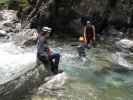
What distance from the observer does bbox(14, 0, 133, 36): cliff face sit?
64.3ft

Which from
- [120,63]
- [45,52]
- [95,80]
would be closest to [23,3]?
[120,63]

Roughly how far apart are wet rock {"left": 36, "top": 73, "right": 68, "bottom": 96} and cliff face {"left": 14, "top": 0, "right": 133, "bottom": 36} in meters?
9.57

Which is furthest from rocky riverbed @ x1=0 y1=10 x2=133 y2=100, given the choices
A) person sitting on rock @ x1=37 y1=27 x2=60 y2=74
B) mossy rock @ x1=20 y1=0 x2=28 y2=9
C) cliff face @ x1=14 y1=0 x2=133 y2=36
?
mossy rock @ x1=20 y1=0 x2=28 y2=9

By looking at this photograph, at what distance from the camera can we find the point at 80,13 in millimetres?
19625

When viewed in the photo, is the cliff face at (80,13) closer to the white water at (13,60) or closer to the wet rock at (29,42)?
the wet rock at (29,42)

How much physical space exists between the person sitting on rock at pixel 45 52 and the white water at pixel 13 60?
1.15m

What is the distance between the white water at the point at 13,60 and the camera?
12.2 metres

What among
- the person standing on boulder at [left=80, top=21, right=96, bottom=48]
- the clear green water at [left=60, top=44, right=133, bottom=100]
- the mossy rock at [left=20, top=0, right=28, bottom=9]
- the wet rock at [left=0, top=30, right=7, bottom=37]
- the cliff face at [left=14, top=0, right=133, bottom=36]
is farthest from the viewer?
the mossy rock at [left=20, top=0, right=28, bottom=9]

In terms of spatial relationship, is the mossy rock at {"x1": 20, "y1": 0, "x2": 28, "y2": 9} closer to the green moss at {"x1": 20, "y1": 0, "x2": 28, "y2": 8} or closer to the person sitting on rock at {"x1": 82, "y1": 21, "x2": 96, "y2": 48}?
the green moss at {"x1": 20, "y1": 0, "x2": 28, "y2": 8}

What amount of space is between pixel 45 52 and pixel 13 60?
4587 mm

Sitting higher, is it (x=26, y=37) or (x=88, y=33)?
(x=88, y=33)

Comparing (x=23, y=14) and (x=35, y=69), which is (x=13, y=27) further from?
(x=35, y=69)

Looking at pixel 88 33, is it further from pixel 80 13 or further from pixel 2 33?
pixel 2 33

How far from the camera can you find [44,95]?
9.27m
